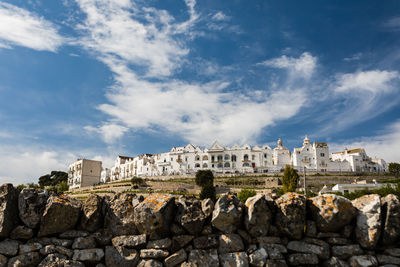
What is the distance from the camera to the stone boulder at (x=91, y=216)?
6.27 m

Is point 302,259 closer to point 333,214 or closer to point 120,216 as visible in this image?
point 333,214

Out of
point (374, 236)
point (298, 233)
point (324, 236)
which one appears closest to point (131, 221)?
point (298, 233)

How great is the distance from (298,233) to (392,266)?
167 cm

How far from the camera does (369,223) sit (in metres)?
5.73

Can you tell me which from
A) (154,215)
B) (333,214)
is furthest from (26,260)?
(333,214)

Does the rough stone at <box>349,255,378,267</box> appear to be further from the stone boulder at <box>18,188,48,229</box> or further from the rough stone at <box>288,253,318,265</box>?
the stone boulder at <box>18,188,48,229</box>

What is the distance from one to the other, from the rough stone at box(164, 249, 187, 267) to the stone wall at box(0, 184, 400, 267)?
2 centimetres

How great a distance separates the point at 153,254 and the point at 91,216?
1.49 meters

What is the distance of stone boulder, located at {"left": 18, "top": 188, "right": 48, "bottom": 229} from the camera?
19.8 feet

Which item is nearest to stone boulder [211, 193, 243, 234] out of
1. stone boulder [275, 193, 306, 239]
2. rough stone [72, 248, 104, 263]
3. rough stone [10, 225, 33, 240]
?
stone boulder [275, 193, 306, 239]

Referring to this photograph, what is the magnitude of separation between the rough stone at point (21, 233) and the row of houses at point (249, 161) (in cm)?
8935

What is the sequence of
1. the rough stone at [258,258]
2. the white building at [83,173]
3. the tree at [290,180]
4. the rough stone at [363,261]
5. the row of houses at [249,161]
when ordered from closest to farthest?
the rough stone at [363,261], the rough stone at [258,258], the tree at [290,180], the row of houses at [249,161], the white building at [83,173]

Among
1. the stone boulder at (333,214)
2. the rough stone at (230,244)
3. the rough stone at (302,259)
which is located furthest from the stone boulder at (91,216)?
the stone boulder at (333,214)

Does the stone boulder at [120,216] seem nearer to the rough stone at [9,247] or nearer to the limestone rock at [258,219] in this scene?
the rough stone at [9,247]
